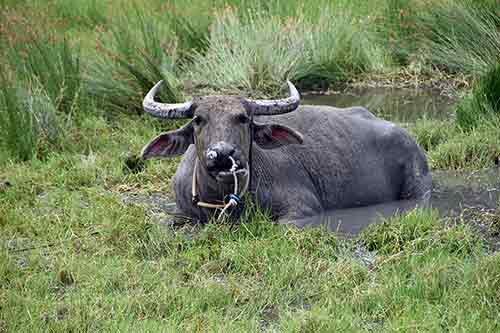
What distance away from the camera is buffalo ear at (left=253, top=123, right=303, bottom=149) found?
7.05 meters

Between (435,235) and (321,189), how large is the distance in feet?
5.52

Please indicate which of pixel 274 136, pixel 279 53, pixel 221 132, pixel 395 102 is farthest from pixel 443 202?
pixel 279 53

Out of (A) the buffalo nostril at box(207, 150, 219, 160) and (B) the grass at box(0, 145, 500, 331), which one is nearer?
(B) the grass at box(0, 145, 500, 331)

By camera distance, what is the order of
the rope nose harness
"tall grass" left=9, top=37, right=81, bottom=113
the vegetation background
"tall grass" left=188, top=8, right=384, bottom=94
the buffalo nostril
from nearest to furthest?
1. the vegetation background
2. the buffalo nostril
3. the rope nose harness
4. "tall grass" left=9, top=37, right=81, bottom=113
5. "tall grass" left=188, top=8, right=384, bottom=94

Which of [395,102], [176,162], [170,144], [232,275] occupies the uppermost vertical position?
[170,144]

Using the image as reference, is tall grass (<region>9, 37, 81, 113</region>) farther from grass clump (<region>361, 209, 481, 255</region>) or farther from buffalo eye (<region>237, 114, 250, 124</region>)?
grass clump (<region>361, 209, 481, 255</region>)

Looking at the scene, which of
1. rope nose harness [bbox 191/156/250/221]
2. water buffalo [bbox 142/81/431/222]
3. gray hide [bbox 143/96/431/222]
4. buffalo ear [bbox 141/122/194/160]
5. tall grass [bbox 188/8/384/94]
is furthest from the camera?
tall grass [bbox 188/8/384/94]

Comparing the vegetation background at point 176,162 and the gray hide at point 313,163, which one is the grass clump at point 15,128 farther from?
the gray hide at point 313,163

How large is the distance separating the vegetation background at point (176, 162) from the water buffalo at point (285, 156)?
1.25 feet

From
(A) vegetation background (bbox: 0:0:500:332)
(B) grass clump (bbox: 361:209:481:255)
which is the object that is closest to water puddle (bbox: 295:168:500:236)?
(A) vegetation background (bbox: 0:0:500:332)

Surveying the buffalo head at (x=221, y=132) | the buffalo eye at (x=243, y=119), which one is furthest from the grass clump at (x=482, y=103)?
the buffalo eye at (x=243, y=119)

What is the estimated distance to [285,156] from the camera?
755 centimetres

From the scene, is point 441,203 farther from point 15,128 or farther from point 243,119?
point 15,128

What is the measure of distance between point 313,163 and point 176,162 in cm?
149
